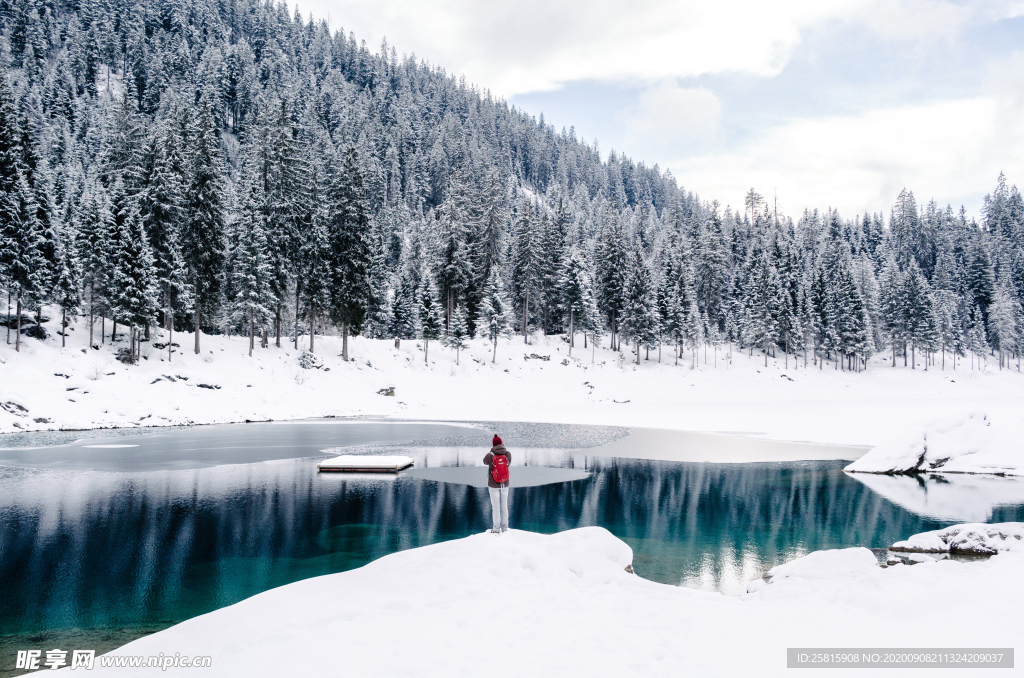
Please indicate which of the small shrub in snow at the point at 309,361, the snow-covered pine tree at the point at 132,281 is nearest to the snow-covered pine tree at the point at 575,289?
the small shrub in snow at the point at 309,361

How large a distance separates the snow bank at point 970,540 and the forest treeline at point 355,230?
152 feet

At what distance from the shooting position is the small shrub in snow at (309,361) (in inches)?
1949

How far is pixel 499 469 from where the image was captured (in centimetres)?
1289

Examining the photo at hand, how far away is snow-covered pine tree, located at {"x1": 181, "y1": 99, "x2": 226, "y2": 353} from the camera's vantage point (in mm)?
46844

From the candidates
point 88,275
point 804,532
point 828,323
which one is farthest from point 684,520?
point 828,323

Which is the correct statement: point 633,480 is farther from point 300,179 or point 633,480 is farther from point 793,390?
point 793,390

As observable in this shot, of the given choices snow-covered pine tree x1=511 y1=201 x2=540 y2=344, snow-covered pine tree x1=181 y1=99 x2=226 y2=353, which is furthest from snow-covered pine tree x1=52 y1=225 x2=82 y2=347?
snow-covered pine tree x1=511 y1=201 x2=540 y2=344

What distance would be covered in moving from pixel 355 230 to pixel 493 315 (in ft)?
58.9

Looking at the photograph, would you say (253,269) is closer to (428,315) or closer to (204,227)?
(204,227)

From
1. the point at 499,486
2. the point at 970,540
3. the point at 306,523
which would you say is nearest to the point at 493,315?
the point at 306,523

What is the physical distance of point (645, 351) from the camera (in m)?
80.6

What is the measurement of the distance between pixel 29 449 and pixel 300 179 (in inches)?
1258

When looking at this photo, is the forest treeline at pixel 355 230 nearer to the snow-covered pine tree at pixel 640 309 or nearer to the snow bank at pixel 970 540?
the snow-covered pine tree at pixel 640 309

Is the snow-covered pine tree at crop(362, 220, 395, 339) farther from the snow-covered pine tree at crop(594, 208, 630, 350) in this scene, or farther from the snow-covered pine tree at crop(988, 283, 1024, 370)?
the snow-covered pine tree at crop(988, 283, 1024, 370)
